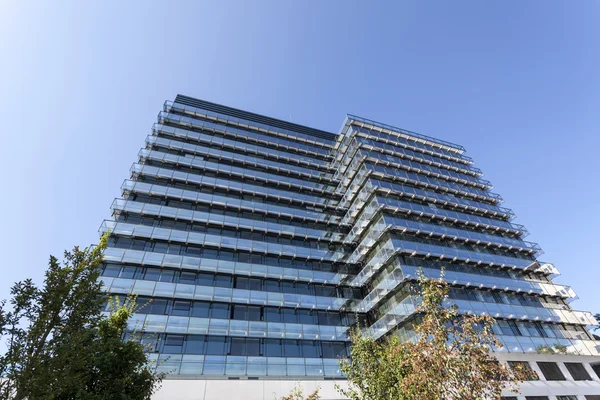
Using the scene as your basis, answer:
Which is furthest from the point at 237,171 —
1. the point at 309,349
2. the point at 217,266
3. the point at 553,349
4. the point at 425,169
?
the point at 553,349

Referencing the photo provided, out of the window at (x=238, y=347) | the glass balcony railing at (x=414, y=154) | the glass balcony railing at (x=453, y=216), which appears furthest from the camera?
the glass balcony railing at (x=414, y=154)

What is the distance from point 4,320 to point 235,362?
1593cm

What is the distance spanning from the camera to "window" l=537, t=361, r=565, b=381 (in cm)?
2462

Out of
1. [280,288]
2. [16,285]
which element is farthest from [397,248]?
[16,285]

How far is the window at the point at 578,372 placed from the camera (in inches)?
998

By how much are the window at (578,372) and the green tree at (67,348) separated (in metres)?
31.6

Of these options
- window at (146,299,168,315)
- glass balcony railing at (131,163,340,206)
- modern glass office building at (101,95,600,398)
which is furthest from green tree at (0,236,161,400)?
glass balcony railing at (131,163,340,206)

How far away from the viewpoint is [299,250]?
32812 millimetres

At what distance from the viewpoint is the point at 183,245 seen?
29.6m

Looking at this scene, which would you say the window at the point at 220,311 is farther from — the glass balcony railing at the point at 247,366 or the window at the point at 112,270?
the window at the point at 112,270

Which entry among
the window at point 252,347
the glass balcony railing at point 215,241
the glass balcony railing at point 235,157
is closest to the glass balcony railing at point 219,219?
the glass balcony railing at point 215,241

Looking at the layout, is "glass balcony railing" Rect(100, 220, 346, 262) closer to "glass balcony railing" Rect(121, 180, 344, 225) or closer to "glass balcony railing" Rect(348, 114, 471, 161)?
"glass balcony railing" Rect(121, 180, 344, 225)

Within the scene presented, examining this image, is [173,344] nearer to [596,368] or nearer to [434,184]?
A: [434,184]

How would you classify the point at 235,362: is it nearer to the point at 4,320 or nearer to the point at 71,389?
the point at 71,389
